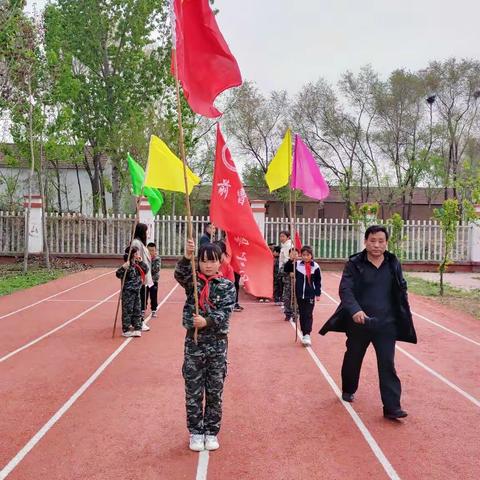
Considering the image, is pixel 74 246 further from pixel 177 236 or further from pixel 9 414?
pixel 9 414

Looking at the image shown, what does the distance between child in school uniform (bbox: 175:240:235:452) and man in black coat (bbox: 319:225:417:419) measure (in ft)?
4.00

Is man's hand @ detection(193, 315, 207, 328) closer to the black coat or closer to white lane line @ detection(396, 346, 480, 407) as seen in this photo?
the black coat

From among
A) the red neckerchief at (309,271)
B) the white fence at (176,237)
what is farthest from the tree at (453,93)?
the red neckerchief at (309,271)

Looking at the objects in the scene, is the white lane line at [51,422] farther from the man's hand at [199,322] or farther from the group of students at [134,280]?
the man's hand at [199,322]

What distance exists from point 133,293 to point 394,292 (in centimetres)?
417

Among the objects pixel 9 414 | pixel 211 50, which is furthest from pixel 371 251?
pixel 9 414

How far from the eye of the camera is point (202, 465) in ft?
11.2

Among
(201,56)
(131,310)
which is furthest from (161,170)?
(201,56)

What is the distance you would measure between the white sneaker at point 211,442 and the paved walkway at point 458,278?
12.1 metres

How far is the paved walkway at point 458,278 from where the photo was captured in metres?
14.6

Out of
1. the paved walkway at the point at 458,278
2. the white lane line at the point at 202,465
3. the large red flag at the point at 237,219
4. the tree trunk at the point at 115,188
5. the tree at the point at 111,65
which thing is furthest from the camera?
the tree trunk at the point at 115,188

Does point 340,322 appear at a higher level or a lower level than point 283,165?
lower

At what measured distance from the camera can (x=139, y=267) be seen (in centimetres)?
750

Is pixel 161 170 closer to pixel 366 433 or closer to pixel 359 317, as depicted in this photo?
pixel 359 317
